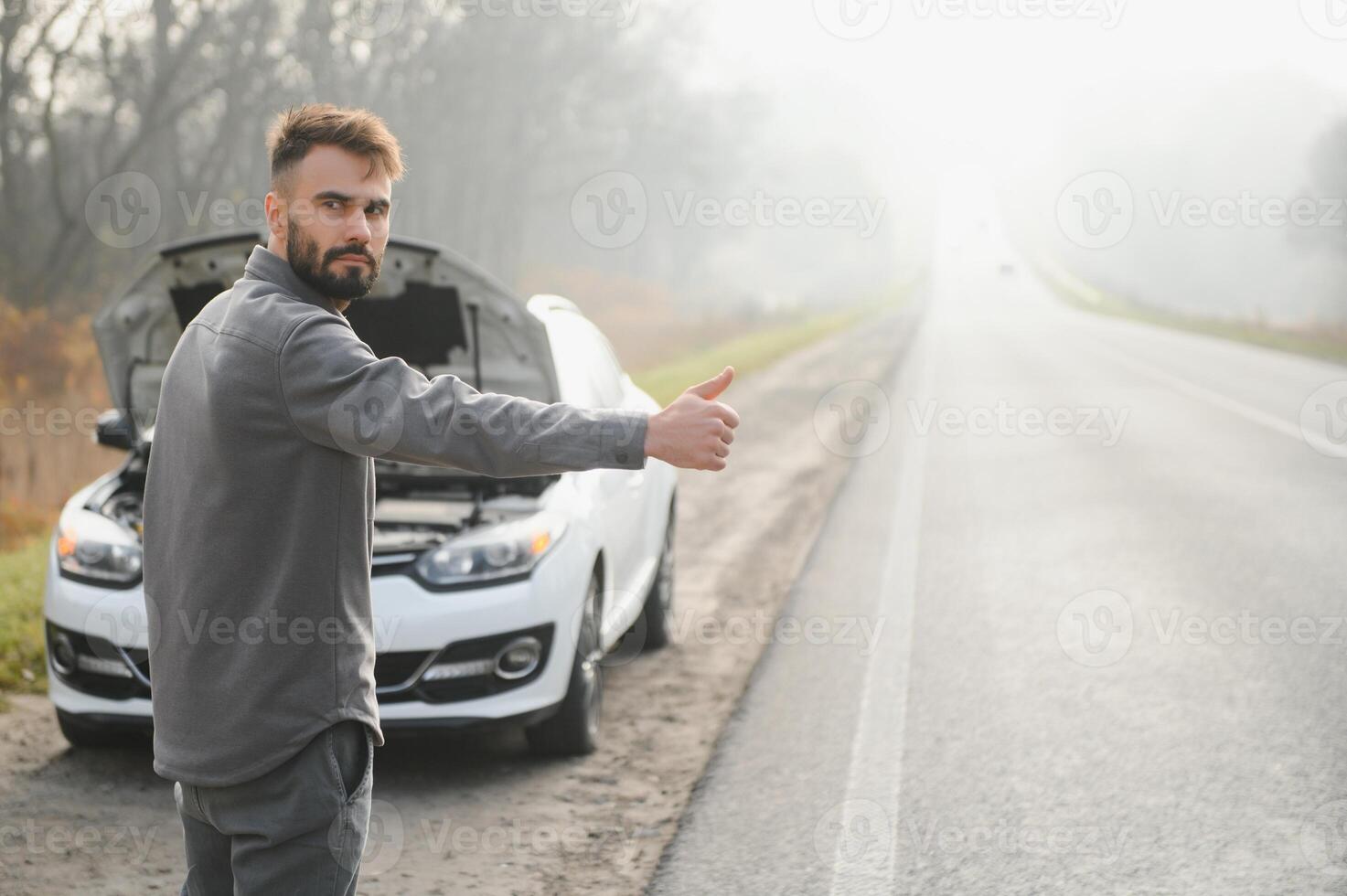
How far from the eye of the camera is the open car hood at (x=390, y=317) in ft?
16.3

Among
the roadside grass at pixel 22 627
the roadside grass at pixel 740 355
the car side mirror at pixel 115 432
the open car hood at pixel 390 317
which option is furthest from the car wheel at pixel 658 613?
the roadside grass at pixel 740 355

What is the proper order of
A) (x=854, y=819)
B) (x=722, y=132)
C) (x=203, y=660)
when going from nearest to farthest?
(x=203, y=660) → (x=854, y=819) → (x=722, y=132)

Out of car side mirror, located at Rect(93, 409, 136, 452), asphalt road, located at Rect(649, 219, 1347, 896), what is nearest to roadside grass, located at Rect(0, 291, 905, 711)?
car side mirror, located at Rect(93, 409, 136, 452)

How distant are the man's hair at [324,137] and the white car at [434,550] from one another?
2535 mm

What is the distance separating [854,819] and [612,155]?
149ft

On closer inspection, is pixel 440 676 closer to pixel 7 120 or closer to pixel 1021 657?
pixel 1021 657

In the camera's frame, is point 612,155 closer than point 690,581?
No

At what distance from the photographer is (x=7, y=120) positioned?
57.9 feet

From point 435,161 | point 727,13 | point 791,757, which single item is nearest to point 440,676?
point 791,757

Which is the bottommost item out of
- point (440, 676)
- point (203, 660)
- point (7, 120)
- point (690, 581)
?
point (690, 581)

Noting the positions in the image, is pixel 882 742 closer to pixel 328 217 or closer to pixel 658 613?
pixel 658 613

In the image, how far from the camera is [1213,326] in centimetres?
3603

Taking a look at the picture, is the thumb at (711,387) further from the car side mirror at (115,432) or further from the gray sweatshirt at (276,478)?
the car side mirror at (115,432)

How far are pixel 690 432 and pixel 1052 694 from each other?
13.4 feet
